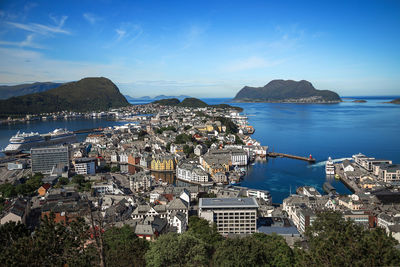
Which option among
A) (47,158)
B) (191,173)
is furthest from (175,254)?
(47,158)

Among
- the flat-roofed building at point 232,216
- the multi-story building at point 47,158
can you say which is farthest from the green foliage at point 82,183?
the flat-roofed building at point 232,216

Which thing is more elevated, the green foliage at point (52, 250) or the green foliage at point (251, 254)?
the green foliage at point (52, 250)

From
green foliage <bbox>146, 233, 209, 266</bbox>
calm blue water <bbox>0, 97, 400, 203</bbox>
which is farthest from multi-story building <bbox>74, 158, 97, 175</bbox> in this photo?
green foliage <bbox>146, 233, 209, 266</bbox>

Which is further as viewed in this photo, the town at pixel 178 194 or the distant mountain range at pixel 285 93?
the distant mountain range at pixel 285 93

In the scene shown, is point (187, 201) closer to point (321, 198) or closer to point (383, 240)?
point (321, 198)

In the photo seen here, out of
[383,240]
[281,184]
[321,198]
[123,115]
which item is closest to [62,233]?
[383,240]

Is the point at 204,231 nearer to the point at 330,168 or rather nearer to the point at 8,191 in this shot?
the point at 8,191

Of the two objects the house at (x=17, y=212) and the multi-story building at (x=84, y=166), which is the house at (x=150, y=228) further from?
the multi-story building at (x=84, y=166)
